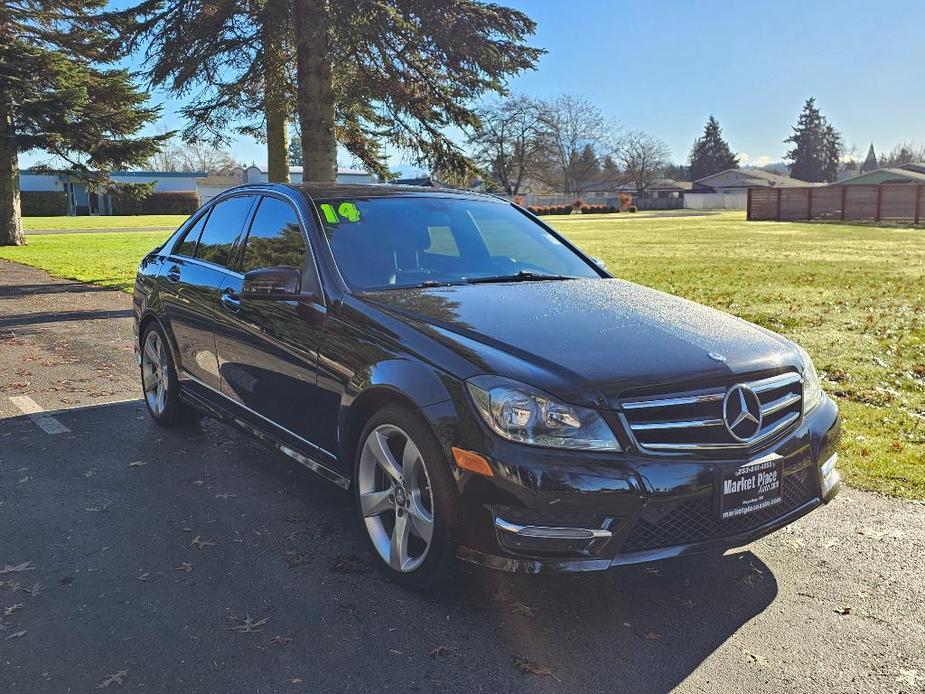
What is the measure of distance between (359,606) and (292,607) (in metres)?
0.28

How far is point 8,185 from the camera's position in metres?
26.7

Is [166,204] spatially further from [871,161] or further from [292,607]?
[871,161]

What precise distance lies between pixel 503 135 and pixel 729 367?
86.2 metres

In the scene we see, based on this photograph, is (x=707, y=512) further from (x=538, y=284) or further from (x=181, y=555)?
(x=181, y=555)

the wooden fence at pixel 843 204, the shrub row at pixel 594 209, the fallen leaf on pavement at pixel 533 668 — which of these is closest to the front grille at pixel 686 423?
the fallen leaf on pavement at pixel 533 668

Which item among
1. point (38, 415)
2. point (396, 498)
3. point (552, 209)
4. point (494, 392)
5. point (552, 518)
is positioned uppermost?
point (552, 209)

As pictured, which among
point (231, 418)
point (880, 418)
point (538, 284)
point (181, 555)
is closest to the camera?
point (181, 555)

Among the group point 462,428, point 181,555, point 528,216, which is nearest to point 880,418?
point 528,216

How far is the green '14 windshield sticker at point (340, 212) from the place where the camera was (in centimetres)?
442

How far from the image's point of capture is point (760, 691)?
9.16 feet

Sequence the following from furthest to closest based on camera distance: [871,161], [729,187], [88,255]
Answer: [871,161], [729,187], [88,255]

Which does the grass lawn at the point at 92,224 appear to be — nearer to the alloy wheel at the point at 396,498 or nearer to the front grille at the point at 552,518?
the alloy wheel at the point at 396,498

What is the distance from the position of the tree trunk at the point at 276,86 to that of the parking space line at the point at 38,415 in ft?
19.5

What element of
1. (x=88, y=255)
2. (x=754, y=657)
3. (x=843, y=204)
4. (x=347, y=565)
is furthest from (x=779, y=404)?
(x=843, y=204)
